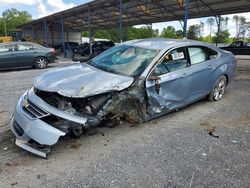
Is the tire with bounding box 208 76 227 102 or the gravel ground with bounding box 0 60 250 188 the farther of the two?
the tire with bounding box 208 76 227 102

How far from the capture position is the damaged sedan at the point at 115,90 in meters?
3.25

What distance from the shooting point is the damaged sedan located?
3.25 metres

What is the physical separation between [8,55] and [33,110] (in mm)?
8930

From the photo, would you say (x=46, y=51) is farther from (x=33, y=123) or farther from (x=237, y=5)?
(x=237, y=5)

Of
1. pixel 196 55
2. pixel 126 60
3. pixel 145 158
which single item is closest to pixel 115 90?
pixel 126 60

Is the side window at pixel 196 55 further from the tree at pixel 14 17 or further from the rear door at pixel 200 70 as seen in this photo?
the tree at pixel 14 17

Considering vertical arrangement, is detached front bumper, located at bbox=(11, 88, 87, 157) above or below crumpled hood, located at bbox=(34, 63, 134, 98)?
below

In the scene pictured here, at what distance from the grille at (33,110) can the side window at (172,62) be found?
1928 mm

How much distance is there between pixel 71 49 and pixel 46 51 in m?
14.6

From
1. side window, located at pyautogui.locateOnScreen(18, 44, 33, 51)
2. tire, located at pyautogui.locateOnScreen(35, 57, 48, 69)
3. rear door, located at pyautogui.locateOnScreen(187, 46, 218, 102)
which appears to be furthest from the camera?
tire, located at pyautogui.locateOnScreen(35, 57, 48, 69)

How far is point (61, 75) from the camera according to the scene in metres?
3.94

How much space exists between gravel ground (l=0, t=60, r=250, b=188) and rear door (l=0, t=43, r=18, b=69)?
7.32m

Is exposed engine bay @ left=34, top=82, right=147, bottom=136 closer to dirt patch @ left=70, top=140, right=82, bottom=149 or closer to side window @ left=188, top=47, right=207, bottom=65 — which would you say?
dirt patch @ left=70, top=140, right=82, bottom=149

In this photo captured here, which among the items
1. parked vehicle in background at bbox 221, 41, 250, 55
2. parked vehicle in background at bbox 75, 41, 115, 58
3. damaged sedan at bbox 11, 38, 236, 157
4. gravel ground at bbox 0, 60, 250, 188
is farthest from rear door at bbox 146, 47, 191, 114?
parked vehicle in background at bbox 221, 41, 250, 55
